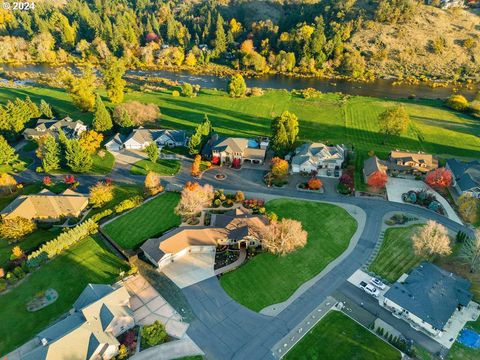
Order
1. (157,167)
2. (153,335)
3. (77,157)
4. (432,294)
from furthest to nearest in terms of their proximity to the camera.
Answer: (157,167) < (77,157) < (432,294) < (153,335)

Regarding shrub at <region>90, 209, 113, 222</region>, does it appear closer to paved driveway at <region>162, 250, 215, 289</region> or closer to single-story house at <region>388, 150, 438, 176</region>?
paved driveway at <region>162, 250, 215, 289</region>

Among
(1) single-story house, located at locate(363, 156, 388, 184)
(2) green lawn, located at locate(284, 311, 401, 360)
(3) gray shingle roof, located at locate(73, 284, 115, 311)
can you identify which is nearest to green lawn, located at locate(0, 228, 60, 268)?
(3) gray shingle roof, located at locate(73, 284, 115, 311)

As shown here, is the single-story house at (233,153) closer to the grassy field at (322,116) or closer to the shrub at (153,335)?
the grassy field at (322,116)

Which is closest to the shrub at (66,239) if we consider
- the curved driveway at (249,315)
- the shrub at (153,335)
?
the curved driveway at (249,315)

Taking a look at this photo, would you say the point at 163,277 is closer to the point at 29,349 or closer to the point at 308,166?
the point at 29,349

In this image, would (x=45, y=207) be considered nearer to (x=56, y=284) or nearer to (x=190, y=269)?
(x=56, y=284)

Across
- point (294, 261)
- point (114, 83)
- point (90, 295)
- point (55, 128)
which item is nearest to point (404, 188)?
point (294, 261)

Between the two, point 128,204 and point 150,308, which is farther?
point 128,204
